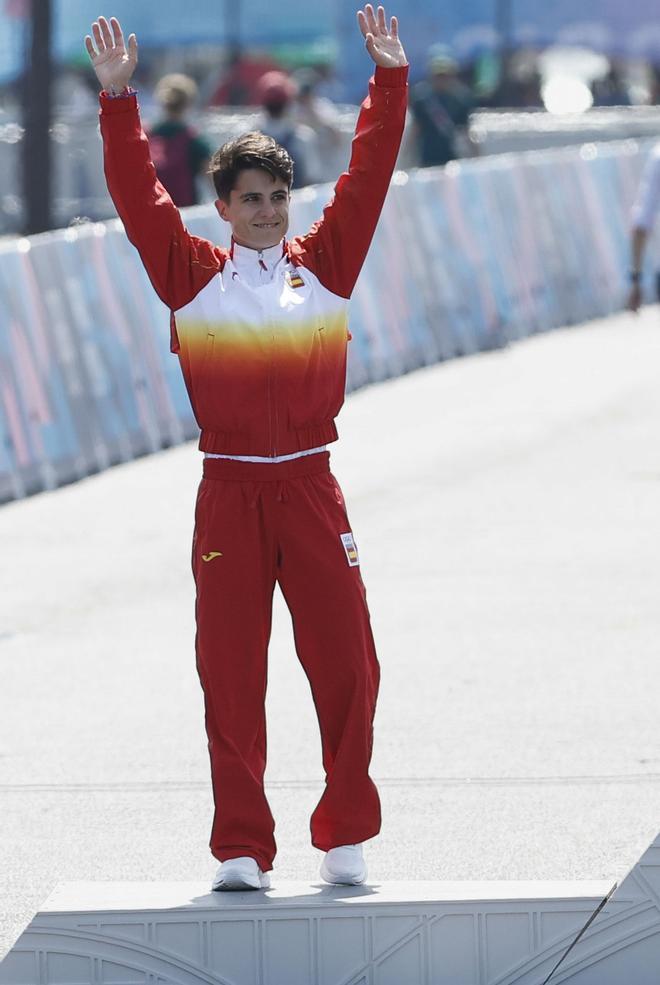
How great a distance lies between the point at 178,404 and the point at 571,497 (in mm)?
2840

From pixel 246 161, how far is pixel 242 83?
3381 centimetres

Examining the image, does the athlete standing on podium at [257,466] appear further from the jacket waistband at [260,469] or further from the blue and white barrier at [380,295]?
the blue and white barrier at [380,295]

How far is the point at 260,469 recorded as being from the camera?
4.99 m

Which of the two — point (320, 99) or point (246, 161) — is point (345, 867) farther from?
point (320, 99)

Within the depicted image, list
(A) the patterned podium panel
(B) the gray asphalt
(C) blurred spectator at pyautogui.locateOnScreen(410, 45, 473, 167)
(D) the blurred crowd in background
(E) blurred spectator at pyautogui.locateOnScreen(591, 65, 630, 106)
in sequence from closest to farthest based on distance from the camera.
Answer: (A) the patterned podium panel
(B) the gray asphalt
(D) the blurred crowd in background
(C) blurred spectator at pyautogui.locateOnScreen(410, 45, 473, 167)
(E) blurred spectator at pyautogui.locateOnScreen(591, 65, 630, 106)

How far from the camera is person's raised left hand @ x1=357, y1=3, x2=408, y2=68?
521 centimetres

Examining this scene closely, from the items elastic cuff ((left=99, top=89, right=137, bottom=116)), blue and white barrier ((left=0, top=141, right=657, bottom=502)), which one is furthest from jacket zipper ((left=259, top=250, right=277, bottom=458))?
blue and white barrier ((left=0, top=141, right=657, bottom=502))

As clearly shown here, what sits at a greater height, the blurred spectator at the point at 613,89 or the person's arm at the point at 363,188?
the person's arm at the point at 363,188

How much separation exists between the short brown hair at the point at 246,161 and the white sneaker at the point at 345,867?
147cm

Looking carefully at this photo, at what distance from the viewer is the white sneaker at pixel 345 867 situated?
5020 mm

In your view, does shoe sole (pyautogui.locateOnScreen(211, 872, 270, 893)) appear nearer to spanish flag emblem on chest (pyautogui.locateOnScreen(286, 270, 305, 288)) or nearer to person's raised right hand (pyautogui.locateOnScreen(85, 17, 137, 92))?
spanish flag emblem on chest (pyautogui.locateOnScreen(286, 270, 305, 288))

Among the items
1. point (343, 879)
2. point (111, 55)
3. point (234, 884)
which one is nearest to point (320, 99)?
point (111, 55)

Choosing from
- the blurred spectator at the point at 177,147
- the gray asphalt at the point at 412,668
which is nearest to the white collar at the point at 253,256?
the gray asphalt at the point at 412,668

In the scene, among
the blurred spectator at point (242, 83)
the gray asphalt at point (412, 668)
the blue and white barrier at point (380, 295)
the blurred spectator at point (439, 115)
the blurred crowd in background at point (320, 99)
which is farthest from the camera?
the blurred spectator at point (242, 83)
